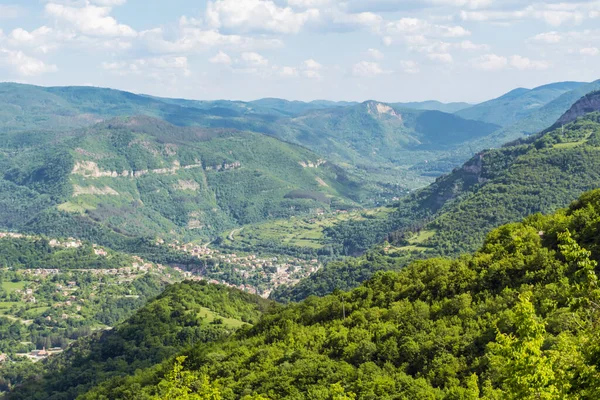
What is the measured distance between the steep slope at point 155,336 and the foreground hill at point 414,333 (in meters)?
29.8

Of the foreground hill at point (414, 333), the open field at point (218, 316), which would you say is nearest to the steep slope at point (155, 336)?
the open field at point (218, 316)

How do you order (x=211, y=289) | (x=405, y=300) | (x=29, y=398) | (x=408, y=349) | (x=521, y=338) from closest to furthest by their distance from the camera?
(x=521, y=338), (x=408, y=349), (x=405, y=300), (x=29, y=398), (x=211, y=289)

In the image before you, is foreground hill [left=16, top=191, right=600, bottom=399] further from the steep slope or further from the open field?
the open field

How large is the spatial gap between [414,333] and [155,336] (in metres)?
70.1

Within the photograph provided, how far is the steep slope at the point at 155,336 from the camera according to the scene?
353 feet

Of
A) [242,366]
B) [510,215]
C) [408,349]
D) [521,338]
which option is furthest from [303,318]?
[510,215]

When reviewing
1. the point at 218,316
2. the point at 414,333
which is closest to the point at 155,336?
the point at 218,316

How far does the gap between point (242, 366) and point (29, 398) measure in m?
61.5

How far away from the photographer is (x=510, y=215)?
196 metres

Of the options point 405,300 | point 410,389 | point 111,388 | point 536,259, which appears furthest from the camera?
point 111,388

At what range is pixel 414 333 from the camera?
2162 inches

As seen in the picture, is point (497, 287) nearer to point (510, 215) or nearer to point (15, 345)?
point (510, 215)

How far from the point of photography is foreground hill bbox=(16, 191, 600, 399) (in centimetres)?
4531

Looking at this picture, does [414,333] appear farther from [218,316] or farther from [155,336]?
[218,316]
